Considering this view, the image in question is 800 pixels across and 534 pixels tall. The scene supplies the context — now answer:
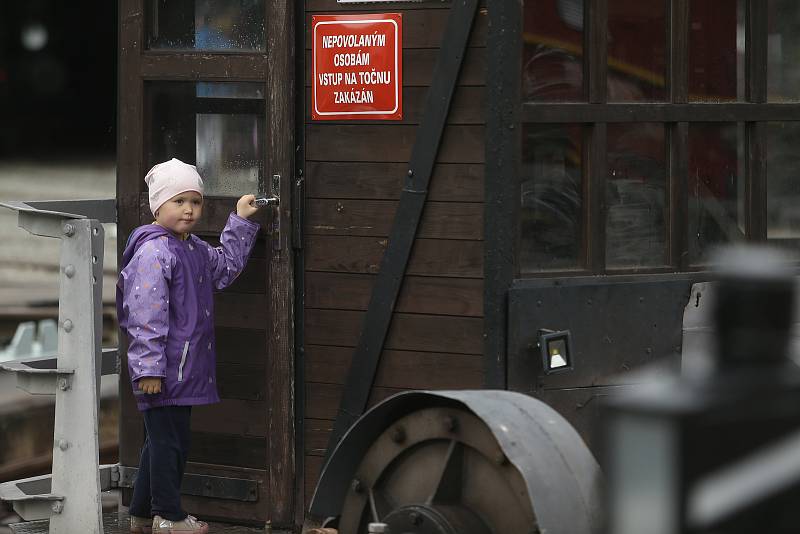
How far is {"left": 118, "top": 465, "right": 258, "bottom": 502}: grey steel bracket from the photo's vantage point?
20.1 ft

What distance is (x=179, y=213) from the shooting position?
578 cm

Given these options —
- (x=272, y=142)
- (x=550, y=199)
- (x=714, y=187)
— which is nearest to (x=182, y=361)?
(x=272, y=142)

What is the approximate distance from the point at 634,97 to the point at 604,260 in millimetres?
646

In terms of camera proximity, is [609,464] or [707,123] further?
[707,123]

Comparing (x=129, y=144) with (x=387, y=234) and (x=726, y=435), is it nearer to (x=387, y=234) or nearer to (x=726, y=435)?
(x=387, y=234)

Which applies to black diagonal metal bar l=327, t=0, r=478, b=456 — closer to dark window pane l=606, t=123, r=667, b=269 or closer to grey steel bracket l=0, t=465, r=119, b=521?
dark window pane l=606, t=123, r=667, b=269

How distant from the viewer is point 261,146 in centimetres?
604

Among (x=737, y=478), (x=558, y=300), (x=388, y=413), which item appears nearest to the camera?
(x=737, y=478)

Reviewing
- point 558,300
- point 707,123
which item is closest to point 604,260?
point 558,300

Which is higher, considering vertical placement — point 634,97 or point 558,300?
point 634,97

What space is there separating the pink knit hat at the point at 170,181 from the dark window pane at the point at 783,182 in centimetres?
235

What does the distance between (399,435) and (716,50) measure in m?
2.76

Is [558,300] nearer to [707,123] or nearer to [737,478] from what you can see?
[707,123]

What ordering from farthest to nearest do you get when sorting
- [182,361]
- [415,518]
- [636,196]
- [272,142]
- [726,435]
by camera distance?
1. [272,142]
2. [636,196]
3. [182,361]
4. [415,518]
5. [726,435]
